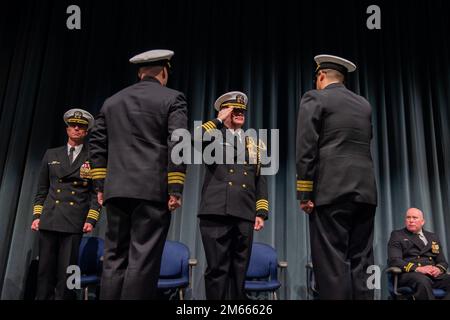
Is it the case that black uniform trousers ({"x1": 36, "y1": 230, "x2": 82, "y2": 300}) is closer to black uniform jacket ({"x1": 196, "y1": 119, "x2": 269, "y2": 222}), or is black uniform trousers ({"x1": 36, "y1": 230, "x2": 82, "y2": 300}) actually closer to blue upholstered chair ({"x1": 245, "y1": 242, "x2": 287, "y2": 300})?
black uniform jacket ({"x1": 196, "y1": 119, "x2": 269, "y2": 222})

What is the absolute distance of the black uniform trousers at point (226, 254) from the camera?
2.46m

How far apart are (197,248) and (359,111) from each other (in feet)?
8.30

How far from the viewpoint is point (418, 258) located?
3807 mm

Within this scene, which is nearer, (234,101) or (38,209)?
(234,101)

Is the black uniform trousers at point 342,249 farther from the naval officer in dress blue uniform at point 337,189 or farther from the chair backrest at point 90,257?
the chair backrest at point 90,257

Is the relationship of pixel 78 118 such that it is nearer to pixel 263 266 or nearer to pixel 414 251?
pixel 263 266

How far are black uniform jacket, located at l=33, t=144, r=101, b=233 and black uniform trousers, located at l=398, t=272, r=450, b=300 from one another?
2.60 meters

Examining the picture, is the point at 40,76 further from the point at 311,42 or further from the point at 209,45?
the point at 311,42

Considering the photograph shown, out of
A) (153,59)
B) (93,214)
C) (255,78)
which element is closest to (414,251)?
(255,78)

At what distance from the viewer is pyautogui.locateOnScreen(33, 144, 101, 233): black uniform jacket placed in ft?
10.1

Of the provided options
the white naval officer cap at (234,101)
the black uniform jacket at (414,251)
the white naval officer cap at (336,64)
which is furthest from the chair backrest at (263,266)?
the white naval officer cap at (336,64)

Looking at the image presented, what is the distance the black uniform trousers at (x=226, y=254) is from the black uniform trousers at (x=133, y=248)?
0.56m

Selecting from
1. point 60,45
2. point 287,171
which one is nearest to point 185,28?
point 60,45

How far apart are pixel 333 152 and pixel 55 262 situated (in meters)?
2.17
